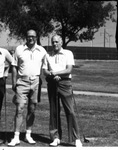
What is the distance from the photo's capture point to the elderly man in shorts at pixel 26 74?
653 centimetres

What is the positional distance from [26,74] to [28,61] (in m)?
0.21

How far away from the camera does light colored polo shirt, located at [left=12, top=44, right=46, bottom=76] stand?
6527 mm

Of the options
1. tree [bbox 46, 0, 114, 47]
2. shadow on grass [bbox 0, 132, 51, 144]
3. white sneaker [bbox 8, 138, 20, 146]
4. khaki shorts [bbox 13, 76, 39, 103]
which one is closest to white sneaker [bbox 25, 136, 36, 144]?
shadow on grass [bbox 0, 132, 51, 144]

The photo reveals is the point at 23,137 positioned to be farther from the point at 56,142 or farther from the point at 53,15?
the point at 53,15

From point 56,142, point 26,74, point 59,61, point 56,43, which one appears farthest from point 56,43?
point 56,142

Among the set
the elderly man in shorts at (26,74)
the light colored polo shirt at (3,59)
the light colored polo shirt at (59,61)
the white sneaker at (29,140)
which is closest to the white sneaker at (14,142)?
the elderly man in shorts at (26,74)

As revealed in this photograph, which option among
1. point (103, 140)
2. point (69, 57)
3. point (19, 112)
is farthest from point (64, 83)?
point (103, 140)

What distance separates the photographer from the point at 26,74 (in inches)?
257

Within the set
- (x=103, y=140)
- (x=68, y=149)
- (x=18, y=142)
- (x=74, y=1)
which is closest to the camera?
(x=68, y=149)

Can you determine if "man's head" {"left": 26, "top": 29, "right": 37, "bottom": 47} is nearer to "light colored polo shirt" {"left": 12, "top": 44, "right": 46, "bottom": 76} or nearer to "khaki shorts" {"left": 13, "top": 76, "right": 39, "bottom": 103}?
"light colored polo shirt" {"left": 12, "top": 44, "right": 46, "bottom": 76}

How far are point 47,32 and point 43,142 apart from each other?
34108 mm

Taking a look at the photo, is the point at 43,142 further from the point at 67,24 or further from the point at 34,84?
the point at 67,24

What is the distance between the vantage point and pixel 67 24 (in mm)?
40094

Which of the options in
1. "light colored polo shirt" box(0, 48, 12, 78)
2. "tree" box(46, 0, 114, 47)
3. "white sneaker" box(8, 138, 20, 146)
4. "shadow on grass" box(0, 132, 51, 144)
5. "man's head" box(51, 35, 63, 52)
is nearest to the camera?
"white sneaker" box(8, 138, 20, 146)
